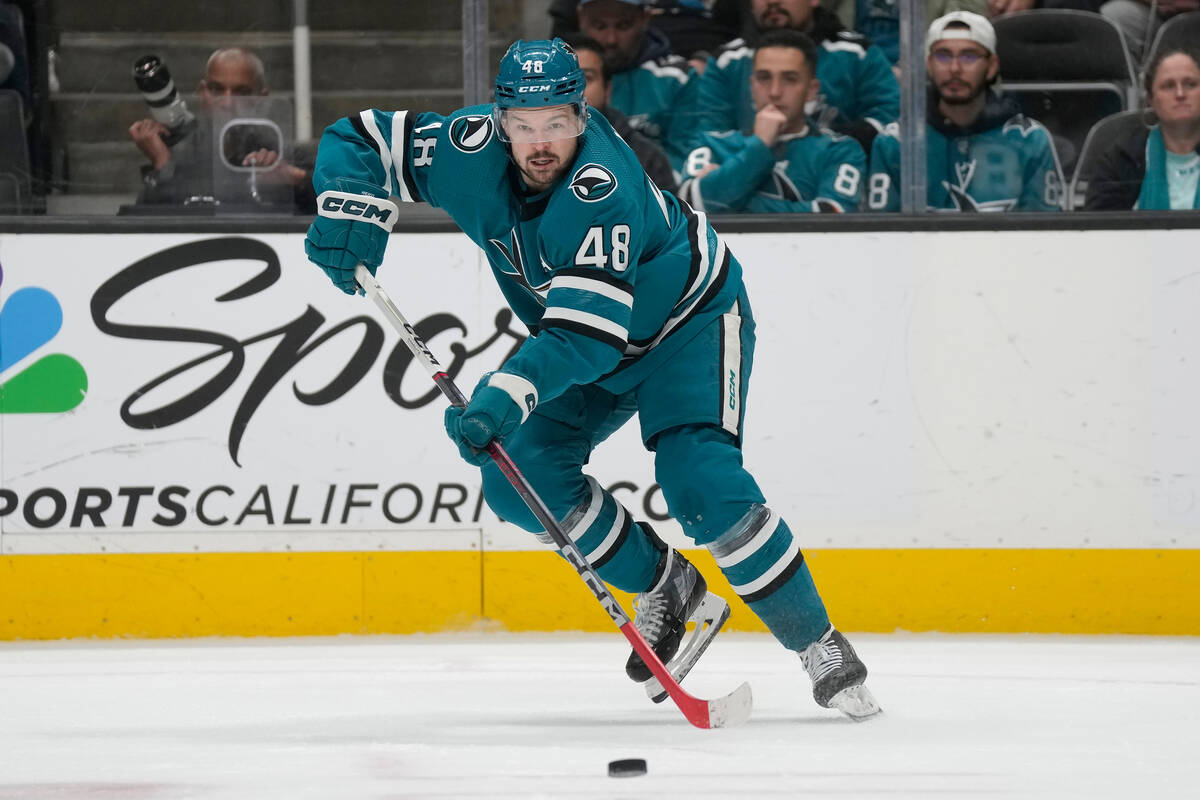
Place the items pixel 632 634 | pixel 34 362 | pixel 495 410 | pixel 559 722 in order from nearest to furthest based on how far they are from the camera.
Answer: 1. pixel 495 410
2. pixel 632 634
3. pixel 559 722
4. pixel 34 362

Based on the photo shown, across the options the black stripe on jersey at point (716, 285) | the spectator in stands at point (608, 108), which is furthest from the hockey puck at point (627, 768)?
the spectator in stands at point (608, 108)

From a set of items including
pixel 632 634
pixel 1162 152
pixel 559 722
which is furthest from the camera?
pixel 1162 152

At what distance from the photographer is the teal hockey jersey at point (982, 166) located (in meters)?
4.08

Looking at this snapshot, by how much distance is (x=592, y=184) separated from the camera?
8.40 ft

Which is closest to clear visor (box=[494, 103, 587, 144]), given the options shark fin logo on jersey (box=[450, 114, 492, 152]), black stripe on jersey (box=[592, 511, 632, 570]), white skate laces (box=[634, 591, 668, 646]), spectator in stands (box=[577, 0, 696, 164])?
shark fin logo on jersey (box=[450, 114, 492, 152])

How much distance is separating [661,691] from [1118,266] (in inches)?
71.9

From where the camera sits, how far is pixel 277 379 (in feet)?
13.1

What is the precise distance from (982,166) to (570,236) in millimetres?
1896

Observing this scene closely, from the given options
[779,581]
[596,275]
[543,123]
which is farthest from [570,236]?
[779,581]

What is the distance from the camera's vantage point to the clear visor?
2602mm

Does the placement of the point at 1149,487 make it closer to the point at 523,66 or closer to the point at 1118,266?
the point at 1118,266

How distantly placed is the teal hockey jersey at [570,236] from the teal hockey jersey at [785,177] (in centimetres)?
111

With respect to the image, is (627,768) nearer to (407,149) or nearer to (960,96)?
(407,149)

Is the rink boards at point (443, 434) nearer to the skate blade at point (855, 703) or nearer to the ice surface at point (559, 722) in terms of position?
the ice surface at point (559, 722)
